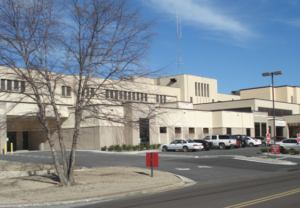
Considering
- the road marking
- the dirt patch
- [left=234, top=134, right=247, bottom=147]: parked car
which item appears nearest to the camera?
the road marking

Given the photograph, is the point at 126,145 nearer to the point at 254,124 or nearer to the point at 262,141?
the point at 262,141

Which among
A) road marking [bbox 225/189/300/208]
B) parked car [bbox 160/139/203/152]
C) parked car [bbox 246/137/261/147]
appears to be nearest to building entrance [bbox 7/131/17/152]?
parked car [bbox 160/139/203/152]

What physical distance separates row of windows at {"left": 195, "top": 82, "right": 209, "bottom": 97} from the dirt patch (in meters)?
53.2

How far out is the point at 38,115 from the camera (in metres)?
14.2

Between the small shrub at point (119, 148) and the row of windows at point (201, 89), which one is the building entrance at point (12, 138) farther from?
the row of windows at point (201, 89)

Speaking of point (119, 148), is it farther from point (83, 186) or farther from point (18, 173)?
point (83, 186)

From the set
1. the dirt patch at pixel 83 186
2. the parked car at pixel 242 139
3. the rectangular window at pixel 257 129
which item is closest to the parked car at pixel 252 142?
the parked car at pixel 242 139

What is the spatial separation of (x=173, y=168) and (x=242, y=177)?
5041mm

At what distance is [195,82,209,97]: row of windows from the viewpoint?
232ft

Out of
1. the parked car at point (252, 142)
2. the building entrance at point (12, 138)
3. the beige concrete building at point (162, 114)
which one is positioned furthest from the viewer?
the parked car at point (252, 142)

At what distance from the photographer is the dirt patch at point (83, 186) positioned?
1228cm

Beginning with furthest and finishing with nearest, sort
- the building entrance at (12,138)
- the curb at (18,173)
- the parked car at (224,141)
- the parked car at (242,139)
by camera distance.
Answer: the parked car at (242,139), the building entrance at (12,138), the parked car at (224,141), the curb at (18,173)

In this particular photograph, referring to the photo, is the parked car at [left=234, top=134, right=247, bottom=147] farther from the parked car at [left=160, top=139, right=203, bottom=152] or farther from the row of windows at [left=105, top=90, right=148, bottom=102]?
the row of windows at [left=105, top=90, right=148, bottom=102]

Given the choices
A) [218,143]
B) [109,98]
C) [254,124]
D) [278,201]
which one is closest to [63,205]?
[109,98]
